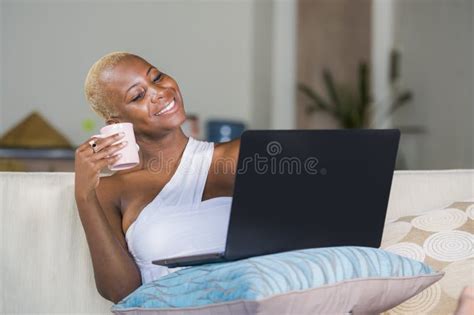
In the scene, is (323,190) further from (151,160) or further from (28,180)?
(28,180)

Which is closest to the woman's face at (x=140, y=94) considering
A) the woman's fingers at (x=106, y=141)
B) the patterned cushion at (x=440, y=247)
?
the woman's fingers at (x=106, y=141)

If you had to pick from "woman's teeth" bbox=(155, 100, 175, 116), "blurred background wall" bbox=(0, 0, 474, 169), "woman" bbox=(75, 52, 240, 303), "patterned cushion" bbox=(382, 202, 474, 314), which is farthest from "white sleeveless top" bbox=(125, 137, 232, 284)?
"blurred background wall" bbox=(0, 0, 474, 169)

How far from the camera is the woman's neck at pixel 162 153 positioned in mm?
1729

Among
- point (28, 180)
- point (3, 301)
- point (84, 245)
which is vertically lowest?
point (3, 301)

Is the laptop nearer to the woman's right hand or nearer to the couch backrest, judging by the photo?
the woman's right hand

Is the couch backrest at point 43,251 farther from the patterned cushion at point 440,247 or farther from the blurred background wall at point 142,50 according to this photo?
the blurred background wall at point 142,50

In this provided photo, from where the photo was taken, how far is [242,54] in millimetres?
6234

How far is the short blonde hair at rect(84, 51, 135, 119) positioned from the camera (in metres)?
1.68

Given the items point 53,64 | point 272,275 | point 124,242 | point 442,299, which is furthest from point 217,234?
point 53,64

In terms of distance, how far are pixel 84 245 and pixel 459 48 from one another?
3893 mm

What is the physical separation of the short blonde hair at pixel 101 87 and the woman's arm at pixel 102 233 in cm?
13

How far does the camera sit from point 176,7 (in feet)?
19.9

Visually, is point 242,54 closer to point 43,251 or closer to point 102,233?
point 43,251

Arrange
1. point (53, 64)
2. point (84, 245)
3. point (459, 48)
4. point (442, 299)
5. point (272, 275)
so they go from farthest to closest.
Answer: point (53, 64), point (459, 48), point (84, 245), point (442, 299), point (272, 275)
